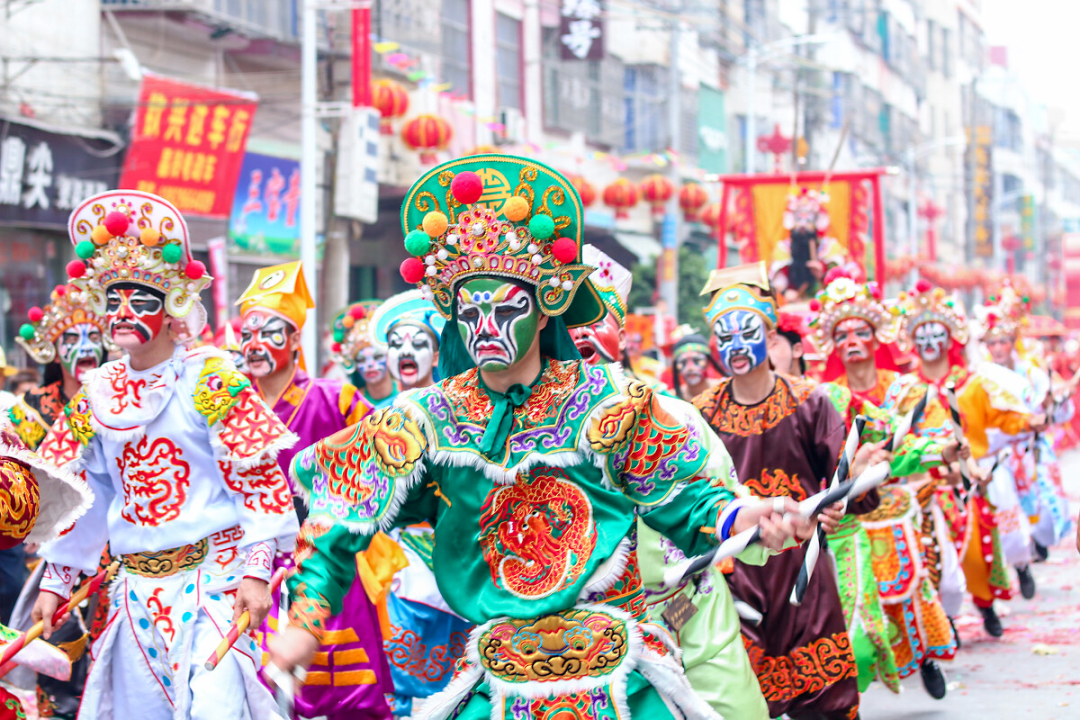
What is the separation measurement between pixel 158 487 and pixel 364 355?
10.9 feet

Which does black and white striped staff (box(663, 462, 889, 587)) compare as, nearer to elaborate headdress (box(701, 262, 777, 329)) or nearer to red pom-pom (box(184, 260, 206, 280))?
red pom-pom (box(184, 260, 206, 280))

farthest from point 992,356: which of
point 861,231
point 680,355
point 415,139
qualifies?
point 415,139

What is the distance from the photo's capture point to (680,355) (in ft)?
31.6

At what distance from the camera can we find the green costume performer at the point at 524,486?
3594 mm

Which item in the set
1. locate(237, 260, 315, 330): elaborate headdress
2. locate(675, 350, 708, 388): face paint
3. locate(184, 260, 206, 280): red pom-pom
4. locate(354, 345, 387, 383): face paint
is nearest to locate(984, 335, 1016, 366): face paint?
locate(675, 350, 708, 388): face paint

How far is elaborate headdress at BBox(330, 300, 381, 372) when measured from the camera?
8.12 metres

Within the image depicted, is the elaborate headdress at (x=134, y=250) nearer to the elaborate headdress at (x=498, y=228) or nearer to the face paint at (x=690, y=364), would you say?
the elaborate headdress at (x=498, y=228)

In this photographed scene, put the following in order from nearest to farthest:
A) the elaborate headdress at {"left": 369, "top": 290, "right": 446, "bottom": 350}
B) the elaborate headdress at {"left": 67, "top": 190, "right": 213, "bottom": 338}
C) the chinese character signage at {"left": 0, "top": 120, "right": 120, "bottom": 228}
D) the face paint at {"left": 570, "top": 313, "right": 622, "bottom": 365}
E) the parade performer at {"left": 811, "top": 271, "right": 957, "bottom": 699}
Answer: the elaborate headdress at {"left": 67, "top": 190, "right": 213, "bottom": 338}
the face paint at {"left": 570, "top": 313, "right": 622, "bottom": 365}
the parade performer at {"left": 811, "top": 271, "right": 957, "bottom": 699}
the elaborate headdress at {"left": 369, "top": 290, "right": 446, "bottom": 350}
the chinese character signage at {"left": 0, "top": 120, "right": 120, "bottom": 228}

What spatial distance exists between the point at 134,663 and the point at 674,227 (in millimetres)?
20100

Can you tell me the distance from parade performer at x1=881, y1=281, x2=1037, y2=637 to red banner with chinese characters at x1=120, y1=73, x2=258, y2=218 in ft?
30.5

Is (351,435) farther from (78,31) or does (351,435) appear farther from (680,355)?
(78,31)

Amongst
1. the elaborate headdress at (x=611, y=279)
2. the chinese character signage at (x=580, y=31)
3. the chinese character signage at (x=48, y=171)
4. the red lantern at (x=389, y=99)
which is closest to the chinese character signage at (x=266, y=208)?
the red lantern at (x=389, y=99)

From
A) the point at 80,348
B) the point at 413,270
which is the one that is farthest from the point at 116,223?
the point at 80,348

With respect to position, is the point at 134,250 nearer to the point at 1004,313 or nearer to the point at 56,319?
the point at 56,319
